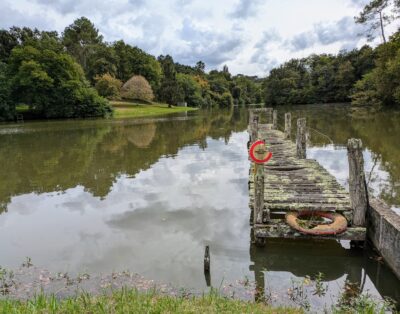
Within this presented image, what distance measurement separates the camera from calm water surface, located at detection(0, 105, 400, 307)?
20.1ft

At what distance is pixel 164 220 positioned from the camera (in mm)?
8648

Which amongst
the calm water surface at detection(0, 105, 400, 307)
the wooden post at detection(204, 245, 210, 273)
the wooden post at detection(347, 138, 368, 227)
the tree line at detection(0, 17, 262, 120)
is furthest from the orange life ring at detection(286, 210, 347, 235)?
the tree line at detection(0, 17, 262, 120)

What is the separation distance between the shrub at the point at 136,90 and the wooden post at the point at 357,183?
64029mm

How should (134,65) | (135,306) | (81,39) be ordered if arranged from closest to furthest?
(135,306) < (134,65) < (81,39)

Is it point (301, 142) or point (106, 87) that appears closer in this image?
point (301, 142)

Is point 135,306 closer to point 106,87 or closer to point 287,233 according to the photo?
point 287,233

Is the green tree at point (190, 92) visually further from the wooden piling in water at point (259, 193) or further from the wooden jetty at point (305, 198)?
the wooden piling in water at point (259, 193)

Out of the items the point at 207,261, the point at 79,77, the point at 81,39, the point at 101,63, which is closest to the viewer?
the point at 207,261

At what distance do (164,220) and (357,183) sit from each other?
14.8 ft

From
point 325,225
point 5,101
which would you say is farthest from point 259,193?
point 5,101

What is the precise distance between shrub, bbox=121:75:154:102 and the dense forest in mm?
195

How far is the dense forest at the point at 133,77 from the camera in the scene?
4528cm

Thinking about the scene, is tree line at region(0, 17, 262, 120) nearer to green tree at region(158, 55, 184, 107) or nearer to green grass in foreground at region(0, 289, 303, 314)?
green tree at region(158, 55, 184, 107)

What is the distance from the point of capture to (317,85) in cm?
8631
